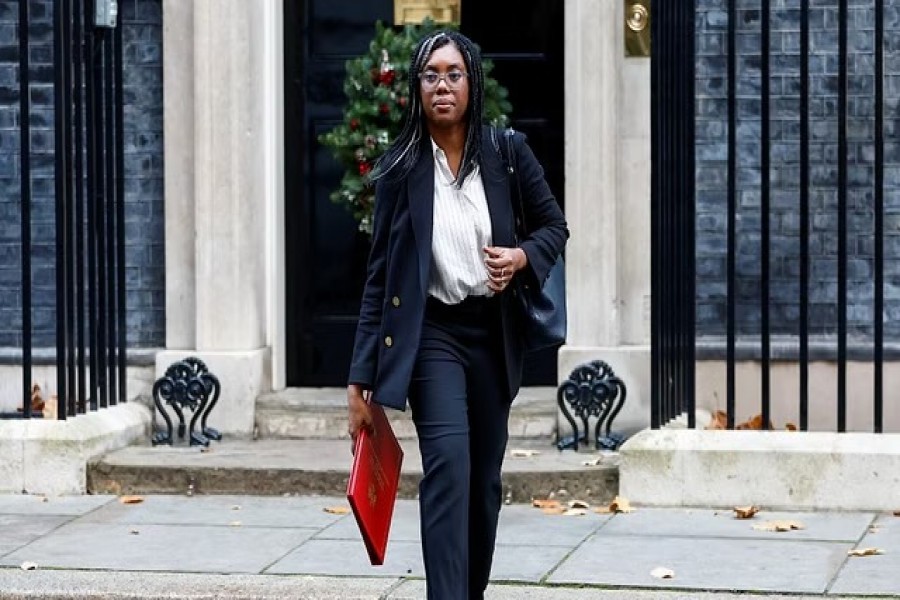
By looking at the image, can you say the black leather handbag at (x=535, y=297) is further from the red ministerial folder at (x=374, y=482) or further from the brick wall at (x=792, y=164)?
the brick wall at (x=792, y=164)

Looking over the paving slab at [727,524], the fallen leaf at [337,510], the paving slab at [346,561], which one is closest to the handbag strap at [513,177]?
the paving slab at [346,561]

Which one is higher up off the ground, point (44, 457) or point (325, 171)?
point (325, 171)

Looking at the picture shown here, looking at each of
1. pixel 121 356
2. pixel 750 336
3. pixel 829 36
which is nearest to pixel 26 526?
pixel 121 356

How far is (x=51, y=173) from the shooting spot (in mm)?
9914

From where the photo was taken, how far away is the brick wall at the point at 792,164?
30.9 feet

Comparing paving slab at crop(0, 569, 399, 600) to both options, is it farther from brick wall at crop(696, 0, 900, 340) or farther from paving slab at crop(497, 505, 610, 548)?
brick wall at crop(696, 0, 900, 340)

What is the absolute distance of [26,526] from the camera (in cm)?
822

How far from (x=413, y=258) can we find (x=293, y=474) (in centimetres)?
315

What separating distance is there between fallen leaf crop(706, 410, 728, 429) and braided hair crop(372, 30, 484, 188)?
11.8 ft

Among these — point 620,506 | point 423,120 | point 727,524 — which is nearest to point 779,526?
point 727,524

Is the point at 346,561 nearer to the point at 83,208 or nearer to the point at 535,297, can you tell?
the point at 535,297

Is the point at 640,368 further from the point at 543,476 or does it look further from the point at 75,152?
the point at 75,152

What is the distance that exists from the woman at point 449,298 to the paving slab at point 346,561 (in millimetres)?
1275

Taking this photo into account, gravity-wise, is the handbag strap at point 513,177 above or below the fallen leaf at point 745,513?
above
